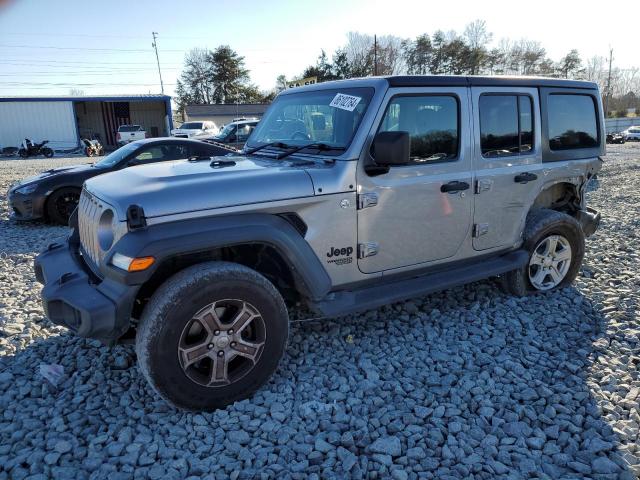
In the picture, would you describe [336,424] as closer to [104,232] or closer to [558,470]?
[558,470]

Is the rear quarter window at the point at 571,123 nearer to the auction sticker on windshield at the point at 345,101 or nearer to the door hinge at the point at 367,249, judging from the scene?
the auction sticker on windshield at the point at 345,101

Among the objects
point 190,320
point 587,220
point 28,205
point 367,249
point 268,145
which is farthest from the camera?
point 28,205

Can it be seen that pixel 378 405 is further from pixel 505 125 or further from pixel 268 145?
pixel 505 125

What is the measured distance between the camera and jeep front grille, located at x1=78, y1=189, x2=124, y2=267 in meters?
2.97

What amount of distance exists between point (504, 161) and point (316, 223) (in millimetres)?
1927

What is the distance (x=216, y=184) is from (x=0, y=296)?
11.1 ft

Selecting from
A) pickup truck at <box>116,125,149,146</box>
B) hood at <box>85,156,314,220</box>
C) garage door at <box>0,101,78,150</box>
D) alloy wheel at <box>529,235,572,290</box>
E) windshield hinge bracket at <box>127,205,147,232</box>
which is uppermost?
garage door at <box>0,101,78,150</box>

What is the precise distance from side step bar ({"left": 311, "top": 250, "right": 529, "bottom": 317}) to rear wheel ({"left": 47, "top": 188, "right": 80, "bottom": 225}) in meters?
6.50

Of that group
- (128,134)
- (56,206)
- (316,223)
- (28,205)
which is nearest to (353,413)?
(316,223)

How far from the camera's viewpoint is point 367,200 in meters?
3.32

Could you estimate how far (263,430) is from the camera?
2.78 meters

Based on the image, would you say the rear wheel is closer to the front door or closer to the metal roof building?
the front door

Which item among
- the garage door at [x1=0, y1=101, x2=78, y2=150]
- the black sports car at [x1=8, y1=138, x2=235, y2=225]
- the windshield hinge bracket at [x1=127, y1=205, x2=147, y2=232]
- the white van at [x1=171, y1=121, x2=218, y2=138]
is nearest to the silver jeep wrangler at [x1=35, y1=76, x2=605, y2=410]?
the windshield hinge bracket at [x1=127, y1=205, x2=147, y2=232]

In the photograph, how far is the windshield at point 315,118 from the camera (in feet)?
11.3
